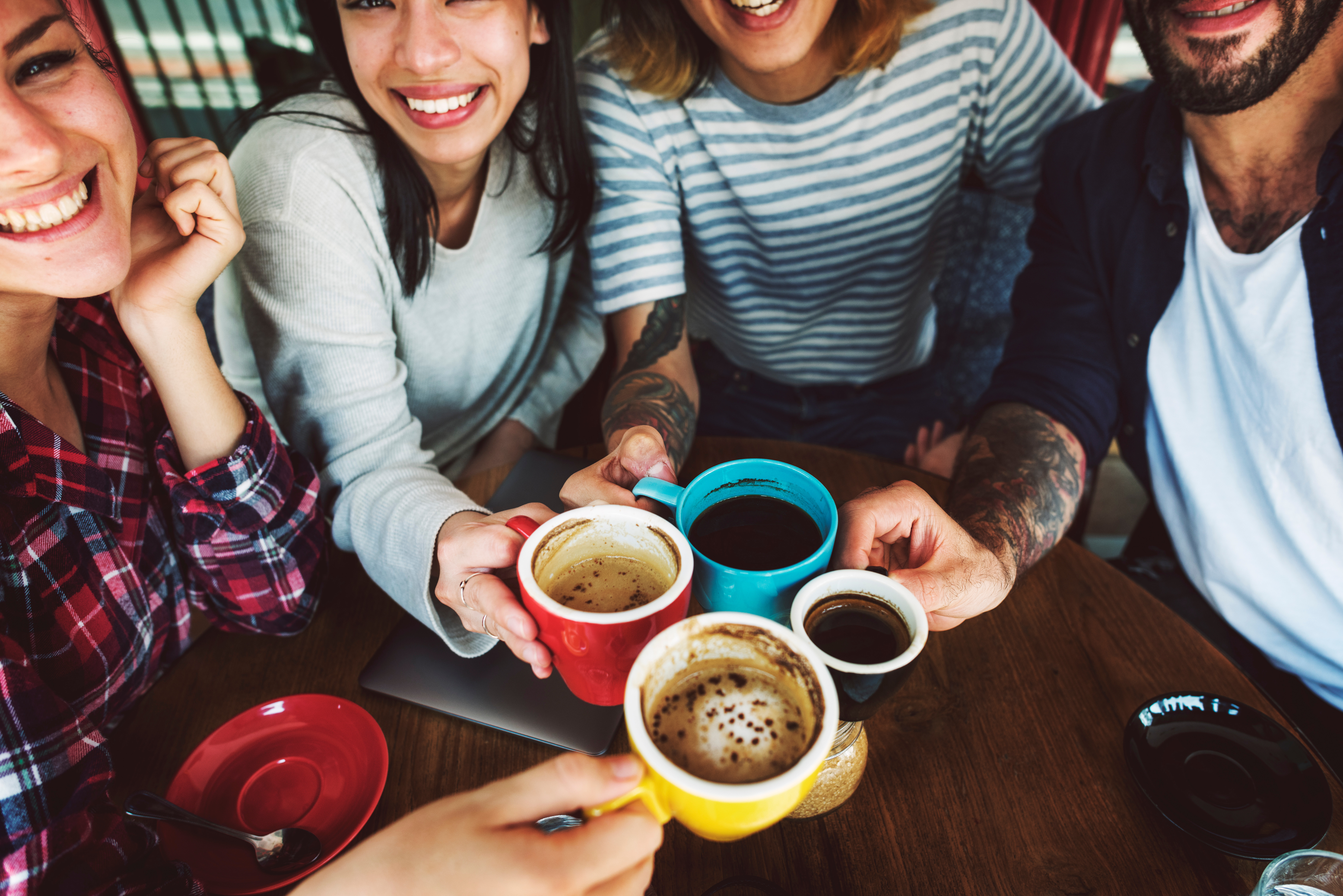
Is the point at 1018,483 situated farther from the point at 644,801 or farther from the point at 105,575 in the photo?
the point at 105,575

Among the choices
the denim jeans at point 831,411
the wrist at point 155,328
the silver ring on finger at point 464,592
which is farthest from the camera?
the denim jeans at point 831,411

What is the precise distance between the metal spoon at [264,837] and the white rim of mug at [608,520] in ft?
1.19

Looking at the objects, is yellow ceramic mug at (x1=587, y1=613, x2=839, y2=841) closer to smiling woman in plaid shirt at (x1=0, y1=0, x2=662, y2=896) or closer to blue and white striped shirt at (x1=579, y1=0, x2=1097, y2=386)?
smiling woman in plaid shirt at (x1=0, y1=0, x2=662, y2=896)

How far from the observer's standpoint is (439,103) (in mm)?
1287

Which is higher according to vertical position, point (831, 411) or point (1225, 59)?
point (1225, 59)

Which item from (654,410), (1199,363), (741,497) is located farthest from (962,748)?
(1199,363)

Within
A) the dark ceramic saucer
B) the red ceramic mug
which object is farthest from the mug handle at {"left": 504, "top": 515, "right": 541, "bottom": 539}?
the dark ceramic saucer

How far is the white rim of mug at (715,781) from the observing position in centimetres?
53

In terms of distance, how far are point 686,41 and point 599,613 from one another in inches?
50.8

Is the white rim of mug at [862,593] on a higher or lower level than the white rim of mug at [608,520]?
lower

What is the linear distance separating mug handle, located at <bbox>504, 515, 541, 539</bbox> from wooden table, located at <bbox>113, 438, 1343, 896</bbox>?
0.29 metres

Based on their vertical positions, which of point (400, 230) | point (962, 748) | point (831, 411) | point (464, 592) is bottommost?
point (831, 411)

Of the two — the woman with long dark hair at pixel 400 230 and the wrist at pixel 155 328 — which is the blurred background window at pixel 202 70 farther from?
the wrist at pixel 155 328

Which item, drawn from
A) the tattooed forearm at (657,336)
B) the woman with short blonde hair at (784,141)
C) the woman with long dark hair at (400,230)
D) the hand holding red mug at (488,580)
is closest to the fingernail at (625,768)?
the hand holding red mug at (488,580)
